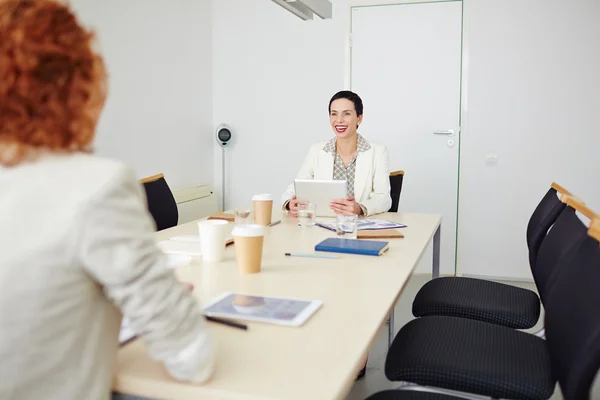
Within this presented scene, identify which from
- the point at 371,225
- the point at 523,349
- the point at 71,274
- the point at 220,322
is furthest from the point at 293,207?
the point at 71,274

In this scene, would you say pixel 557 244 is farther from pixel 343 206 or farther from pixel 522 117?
pixel 522 117

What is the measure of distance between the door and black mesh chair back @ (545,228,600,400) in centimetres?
323

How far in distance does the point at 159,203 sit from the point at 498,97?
301 centimetres

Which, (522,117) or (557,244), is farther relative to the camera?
(522,117)

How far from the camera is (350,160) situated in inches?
133

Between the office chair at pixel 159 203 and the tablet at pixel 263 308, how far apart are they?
145 cm

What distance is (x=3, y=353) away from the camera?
816 mm

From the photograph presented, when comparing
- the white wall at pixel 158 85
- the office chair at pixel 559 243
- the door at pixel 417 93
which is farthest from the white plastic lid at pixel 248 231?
the door at pixel 417 93

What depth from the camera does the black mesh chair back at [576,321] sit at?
3.82 feet

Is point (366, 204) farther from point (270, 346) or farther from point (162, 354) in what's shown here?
point (162, 354)

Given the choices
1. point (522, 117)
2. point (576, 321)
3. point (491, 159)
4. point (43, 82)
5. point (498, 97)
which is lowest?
point (576, 321)

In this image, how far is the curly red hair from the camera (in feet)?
2.62

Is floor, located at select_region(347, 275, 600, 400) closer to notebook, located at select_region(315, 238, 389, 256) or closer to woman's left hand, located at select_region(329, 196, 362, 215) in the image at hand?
notebook, located at select_region(315, 238, 389, 256)

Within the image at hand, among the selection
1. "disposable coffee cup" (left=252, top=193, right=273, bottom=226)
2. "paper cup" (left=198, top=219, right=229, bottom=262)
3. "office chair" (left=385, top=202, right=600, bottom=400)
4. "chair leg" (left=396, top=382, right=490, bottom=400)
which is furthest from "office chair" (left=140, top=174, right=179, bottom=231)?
"chair leg" (left=396, top=382, right=490, bottom=400)
